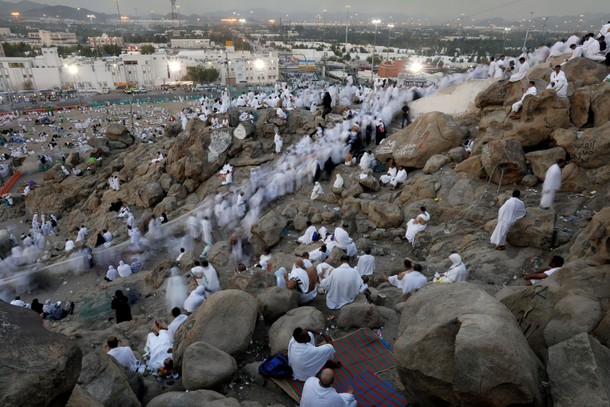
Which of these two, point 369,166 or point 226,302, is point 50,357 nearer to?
point 226,302

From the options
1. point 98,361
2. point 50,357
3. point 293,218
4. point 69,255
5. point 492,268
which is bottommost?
point 69,255

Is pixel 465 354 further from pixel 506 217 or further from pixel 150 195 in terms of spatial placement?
pixel 150 195

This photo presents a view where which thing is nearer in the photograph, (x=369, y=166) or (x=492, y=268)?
(x=492, y=268)

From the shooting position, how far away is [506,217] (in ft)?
25.6

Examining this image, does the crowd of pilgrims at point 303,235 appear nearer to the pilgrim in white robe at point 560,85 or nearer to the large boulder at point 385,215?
the large boulder at point 385,215

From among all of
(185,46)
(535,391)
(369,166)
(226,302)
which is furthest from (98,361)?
(185,46)

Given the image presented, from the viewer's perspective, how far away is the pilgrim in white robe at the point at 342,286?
6883mm

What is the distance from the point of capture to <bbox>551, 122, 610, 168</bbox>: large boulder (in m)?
8.61

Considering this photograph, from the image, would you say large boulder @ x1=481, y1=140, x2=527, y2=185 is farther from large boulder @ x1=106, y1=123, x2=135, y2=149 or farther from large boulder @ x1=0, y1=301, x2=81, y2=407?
large boulder @ x1=106, y1=123, x2=135, y2=149

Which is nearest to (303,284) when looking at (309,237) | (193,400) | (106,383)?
(193,400)

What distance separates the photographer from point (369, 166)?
1351 centimetres

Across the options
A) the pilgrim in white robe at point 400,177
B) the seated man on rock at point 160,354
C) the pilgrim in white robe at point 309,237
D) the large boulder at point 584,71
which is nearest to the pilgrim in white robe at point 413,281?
the pilgrim in white robe at point 309,237

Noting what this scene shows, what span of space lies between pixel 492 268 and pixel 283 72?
2793 inches

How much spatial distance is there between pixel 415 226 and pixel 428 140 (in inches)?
153
